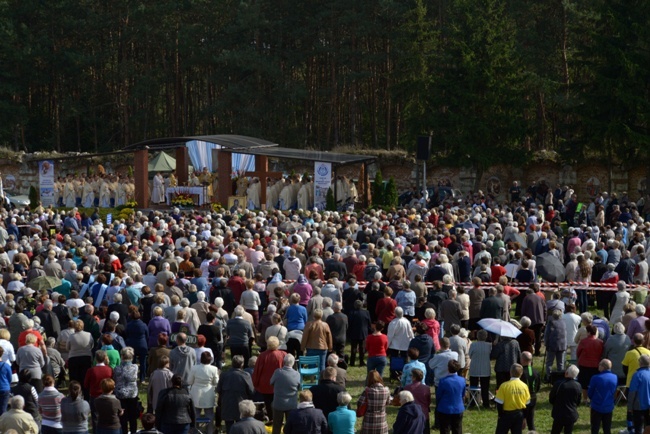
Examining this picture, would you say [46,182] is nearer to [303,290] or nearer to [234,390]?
[303,290]

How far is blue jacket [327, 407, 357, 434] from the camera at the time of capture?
10.6 meters

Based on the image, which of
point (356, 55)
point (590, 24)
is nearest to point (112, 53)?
point (356, 55)

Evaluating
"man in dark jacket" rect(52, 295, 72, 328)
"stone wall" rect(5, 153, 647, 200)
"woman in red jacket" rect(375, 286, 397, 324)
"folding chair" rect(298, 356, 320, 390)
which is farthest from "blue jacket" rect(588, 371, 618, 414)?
"stone wall" rect(5, 153, 647, 200)

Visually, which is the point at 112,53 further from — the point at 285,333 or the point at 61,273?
the point at 285,333

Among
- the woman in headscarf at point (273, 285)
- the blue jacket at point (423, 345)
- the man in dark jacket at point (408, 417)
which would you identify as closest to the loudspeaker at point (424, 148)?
the woman in headscarf at point (273, 285)

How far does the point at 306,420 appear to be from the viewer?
10.5 meters

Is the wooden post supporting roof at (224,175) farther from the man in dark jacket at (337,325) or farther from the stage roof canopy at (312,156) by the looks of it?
the man in dark jacket at (337,325)

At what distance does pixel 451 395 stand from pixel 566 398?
126 cm

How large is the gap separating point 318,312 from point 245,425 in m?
4.04

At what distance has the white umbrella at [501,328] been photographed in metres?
13.2

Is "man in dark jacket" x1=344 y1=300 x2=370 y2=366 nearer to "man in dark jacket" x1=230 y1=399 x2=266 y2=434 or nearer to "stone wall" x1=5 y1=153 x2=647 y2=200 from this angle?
"man in dark jacket" x1=230 y1=399 x2=266 y2=434

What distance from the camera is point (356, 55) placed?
52531 mm

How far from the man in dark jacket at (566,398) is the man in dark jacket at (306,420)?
277cm

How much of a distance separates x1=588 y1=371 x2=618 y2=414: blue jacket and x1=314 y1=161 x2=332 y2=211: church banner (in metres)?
22.5
